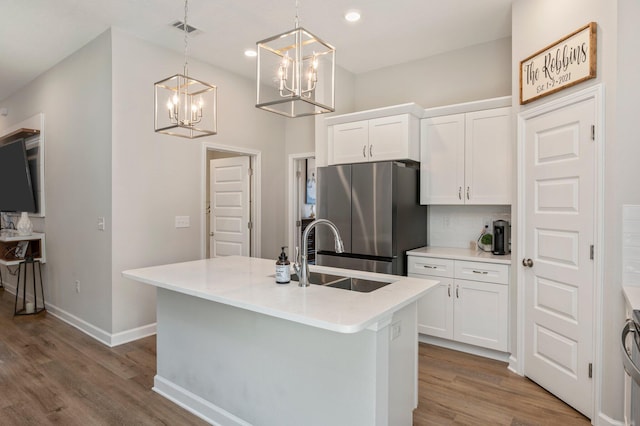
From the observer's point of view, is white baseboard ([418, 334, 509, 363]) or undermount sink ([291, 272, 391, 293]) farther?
white baseboard ([418, 334, 509, 363])

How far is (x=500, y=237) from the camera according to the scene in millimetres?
3459

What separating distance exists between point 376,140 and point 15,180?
4823 millimetres

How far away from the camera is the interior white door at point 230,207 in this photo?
16.3 feet

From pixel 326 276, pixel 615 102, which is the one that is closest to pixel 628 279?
pixel 615 102

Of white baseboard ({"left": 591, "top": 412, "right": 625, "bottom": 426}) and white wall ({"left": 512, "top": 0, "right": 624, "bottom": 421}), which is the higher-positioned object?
white wall ({"left": 512, "top": 0, "right": 624, "bottom": 421})

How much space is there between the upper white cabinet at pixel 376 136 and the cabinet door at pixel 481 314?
1364 millimetres

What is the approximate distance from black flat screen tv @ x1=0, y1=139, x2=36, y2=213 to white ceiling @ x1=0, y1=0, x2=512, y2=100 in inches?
50.6

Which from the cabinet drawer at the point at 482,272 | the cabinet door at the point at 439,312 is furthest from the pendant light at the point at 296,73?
the cabinet door at the point at 439,312

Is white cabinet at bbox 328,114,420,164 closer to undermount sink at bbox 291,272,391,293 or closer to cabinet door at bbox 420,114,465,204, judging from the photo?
cabinet door at bbox 420,114,465,204

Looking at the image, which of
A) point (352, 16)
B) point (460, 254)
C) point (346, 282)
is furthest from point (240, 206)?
point (346, 282)

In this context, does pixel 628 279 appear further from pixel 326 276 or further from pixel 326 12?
pixel 326 12

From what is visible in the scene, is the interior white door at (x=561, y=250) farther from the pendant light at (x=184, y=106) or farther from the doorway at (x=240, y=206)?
the doorway at (x=240, y=206)

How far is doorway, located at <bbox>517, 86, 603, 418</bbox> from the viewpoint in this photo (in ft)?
7.59

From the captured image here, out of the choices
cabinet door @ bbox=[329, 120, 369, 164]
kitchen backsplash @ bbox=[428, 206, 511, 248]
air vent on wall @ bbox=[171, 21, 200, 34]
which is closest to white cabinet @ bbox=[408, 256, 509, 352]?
kitchen backsplash @ bbox=[428, 206, 511, 248]
